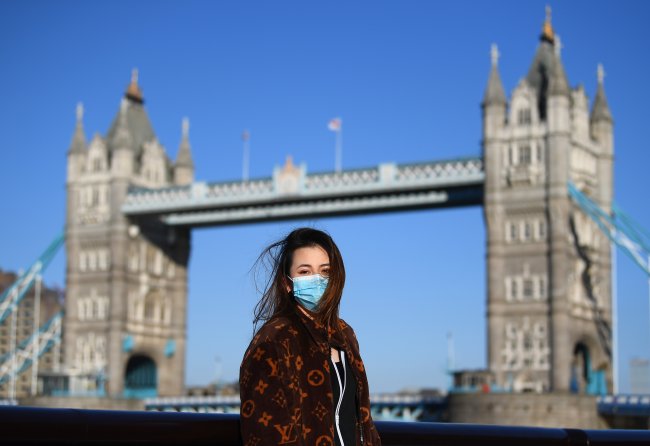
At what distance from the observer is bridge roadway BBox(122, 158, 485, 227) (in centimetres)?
5459

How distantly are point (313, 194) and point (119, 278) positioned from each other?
1252cm

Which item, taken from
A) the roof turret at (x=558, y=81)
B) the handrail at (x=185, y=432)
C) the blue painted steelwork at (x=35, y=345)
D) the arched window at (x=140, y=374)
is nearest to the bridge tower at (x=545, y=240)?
the roof turret at (x=558, y=81)

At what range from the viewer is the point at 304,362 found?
418cm

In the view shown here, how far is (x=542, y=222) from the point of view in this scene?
5188cm

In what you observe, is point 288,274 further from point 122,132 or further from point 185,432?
point 122,132

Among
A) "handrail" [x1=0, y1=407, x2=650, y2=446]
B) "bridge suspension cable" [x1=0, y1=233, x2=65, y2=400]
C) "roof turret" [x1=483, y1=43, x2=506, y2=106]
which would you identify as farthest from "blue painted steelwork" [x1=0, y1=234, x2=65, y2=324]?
"handrail" [x1=0, y1=407, x2=650, y2=446]

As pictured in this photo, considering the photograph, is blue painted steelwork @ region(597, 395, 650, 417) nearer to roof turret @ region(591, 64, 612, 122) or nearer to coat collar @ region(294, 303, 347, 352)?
roof turret @ region(591, 64, 612, 122)

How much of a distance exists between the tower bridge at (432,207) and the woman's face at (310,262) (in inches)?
1829

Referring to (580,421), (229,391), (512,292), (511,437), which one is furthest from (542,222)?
(511,437)

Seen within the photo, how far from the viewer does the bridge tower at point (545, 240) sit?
50.8 metres

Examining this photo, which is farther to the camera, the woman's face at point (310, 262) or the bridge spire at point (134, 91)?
the bridge spire at point (134, 91)

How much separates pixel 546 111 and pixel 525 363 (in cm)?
1128

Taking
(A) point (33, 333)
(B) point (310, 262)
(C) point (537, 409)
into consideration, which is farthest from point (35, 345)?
(B) point (310, 262)

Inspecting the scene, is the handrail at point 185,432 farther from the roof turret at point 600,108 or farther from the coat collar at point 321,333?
the roof turret at point 600,108
